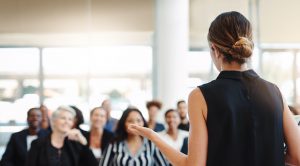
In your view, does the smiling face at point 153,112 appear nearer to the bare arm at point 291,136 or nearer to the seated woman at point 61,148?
the seated woman at point 61,148

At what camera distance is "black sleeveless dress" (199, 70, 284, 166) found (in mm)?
1252

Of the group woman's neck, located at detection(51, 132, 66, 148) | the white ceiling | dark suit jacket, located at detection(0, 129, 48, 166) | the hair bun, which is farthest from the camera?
the white ceiling

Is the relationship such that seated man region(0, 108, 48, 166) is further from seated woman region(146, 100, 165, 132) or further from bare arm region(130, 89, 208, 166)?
bare arm region(130, 89, 208, 166)

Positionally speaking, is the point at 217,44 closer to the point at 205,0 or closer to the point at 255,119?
the point at 255,119

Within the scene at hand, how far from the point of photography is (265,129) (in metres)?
1.27

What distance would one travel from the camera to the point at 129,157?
4.25 metres

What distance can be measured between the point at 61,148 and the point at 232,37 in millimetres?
3134

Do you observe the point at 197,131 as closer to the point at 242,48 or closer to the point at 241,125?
the point at 241,125

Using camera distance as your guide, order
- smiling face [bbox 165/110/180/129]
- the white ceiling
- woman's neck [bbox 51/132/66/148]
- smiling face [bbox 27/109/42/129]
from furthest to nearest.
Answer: the white ceiling, smiling face [bbox 165/110/180/129], smiling face [bbox 27/109/42/129], woman's neck [bbox 51/132/66/148]

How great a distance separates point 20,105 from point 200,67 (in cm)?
371

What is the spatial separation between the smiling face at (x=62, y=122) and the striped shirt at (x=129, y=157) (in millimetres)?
408

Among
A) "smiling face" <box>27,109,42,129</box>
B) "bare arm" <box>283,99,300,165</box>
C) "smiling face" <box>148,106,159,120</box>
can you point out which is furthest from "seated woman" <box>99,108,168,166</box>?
"bare arm" <box>283,99,300,165</box>

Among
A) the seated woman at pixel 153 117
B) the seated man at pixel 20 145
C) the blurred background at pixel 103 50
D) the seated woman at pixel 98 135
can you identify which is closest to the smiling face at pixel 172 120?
the seated woman at pixel 98 135

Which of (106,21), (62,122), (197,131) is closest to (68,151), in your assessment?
(62,122)
